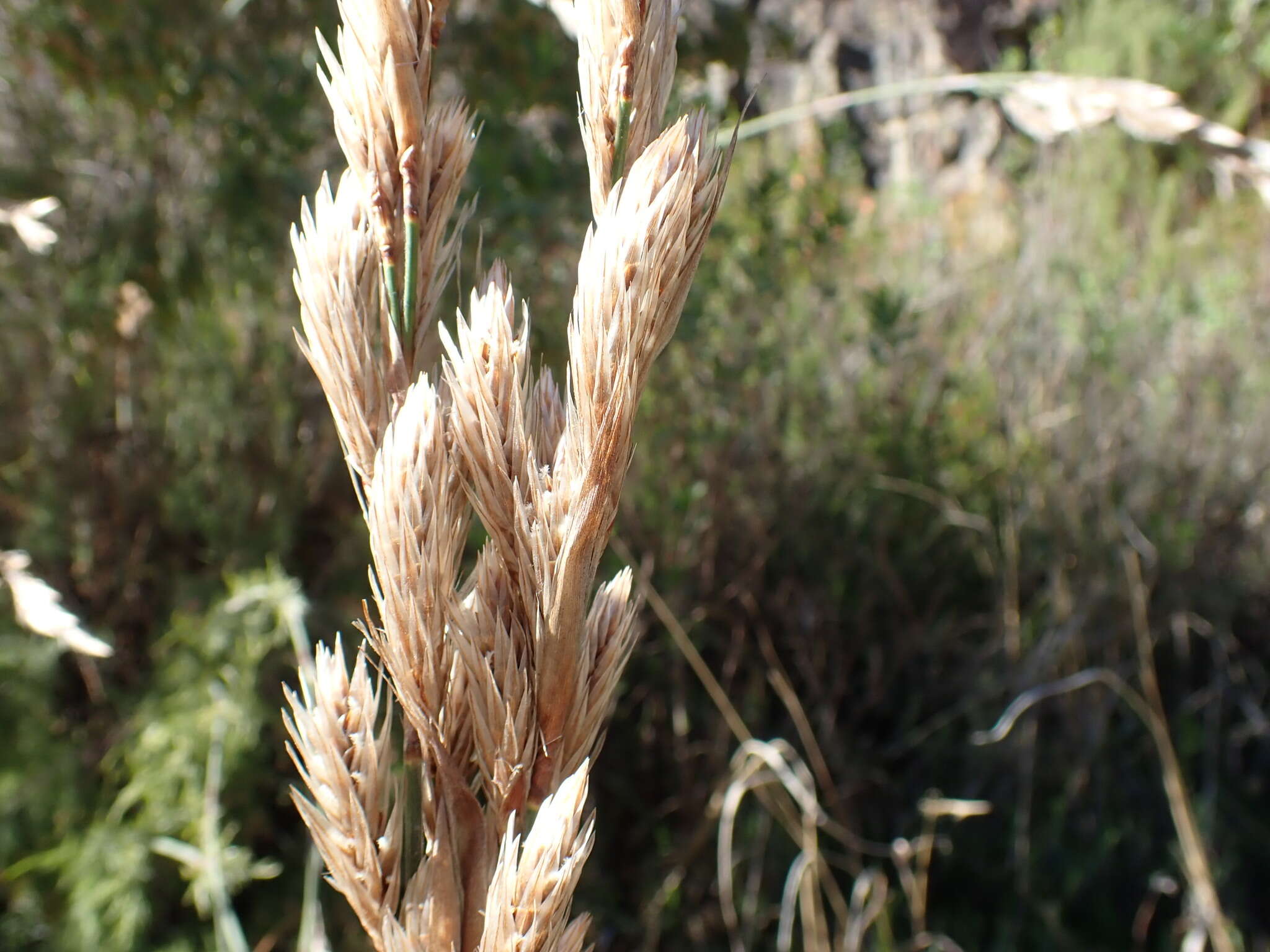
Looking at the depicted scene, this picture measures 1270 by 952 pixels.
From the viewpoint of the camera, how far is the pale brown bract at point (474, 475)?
54cm

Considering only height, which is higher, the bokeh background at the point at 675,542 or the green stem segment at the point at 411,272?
the green stem segment at the point at 411,272

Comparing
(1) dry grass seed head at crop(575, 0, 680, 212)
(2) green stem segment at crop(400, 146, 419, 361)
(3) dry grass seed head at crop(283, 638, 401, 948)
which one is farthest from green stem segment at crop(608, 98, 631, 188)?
(3) dry grass seed head at crop(283, 638, 401, 948)

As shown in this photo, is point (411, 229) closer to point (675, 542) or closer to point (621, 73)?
point (621, 73)

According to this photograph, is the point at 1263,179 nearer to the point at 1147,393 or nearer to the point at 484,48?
the point at 484,48

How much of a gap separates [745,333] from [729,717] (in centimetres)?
130

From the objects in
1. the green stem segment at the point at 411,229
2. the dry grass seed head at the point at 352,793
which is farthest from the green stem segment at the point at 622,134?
the dry grass seed head at the point at 352,793

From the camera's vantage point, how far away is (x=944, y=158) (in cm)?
710

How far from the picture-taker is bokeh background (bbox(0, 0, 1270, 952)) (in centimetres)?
222

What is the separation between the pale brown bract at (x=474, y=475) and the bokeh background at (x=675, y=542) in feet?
4.64

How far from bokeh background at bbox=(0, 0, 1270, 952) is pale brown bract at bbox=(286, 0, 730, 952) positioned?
1415mm

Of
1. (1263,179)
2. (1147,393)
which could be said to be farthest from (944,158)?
(1263,179)

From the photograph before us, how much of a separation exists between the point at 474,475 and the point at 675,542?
201cm

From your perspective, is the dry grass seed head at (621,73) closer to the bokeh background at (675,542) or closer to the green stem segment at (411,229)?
the green stem segment at (411,229)

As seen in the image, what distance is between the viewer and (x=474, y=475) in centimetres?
58
